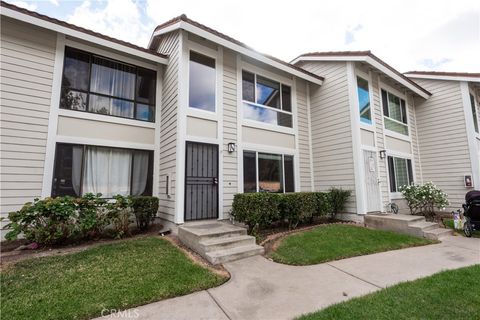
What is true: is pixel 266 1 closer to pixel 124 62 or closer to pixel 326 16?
pixel 326 16

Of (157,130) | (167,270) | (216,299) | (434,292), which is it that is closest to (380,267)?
(434,292)

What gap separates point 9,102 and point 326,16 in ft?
35.3

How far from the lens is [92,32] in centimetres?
663

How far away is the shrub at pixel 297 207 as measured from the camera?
22.8 feet

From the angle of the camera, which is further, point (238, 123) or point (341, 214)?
point (341, 214)

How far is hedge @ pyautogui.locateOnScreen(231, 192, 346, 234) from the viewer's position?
20.7ft

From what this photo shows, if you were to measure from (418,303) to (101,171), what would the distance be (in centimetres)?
757

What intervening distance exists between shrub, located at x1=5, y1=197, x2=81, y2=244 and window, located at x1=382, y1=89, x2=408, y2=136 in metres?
11.4

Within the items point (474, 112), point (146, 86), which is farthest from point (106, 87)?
point (474, 112)

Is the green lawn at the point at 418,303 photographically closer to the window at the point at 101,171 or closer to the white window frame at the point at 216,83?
the white window frame at the point at 216,83

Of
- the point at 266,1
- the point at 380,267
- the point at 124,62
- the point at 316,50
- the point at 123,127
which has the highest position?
the point at 266,1

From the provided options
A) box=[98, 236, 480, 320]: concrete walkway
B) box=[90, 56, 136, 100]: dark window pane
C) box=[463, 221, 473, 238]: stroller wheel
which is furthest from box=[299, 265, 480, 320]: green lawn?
box=[90, 56, 136, 100]: dark window pane

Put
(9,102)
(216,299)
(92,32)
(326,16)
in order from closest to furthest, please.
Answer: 1. (216,299)
2. (9,102)
3. (92,32)
4. (326,16)

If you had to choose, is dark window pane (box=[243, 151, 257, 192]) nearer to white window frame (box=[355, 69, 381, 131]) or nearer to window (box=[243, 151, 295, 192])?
window (box=[243, 151, 295, 192])
